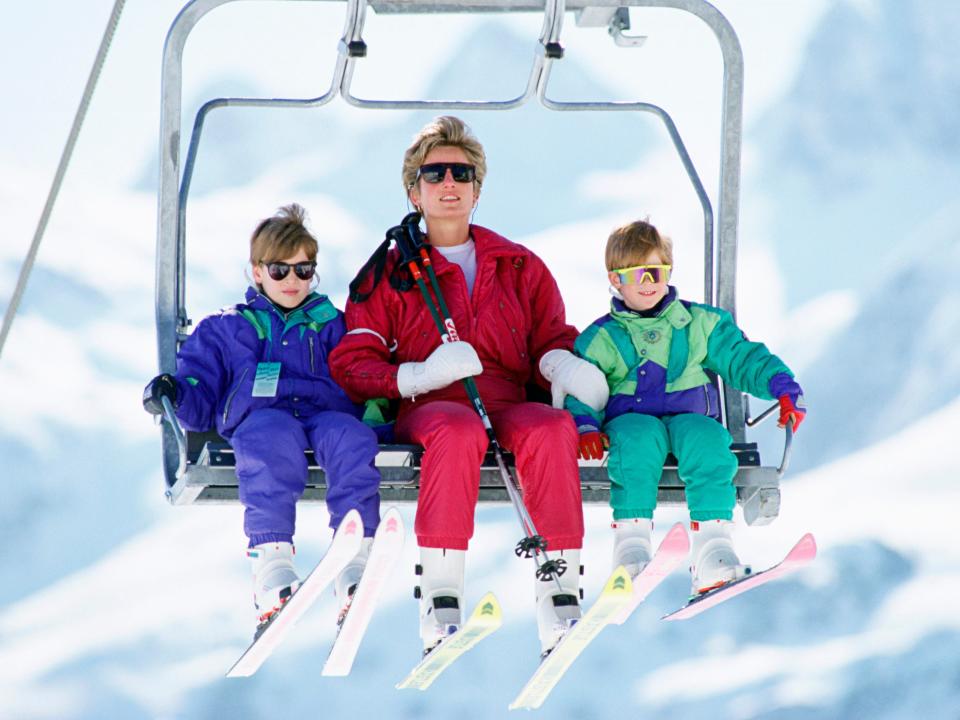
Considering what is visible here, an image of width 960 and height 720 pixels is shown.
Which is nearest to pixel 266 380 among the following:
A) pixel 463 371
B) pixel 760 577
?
pixel 463 371

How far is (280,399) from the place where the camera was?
5344 mm

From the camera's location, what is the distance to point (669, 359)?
18.0ft

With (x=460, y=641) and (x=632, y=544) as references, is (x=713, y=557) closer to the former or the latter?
(x=632, y=544)

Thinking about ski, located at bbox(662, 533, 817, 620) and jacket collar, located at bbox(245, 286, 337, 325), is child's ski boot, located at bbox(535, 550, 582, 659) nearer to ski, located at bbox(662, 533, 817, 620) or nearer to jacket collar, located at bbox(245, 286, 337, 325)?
ski, located at bbox(662, 533, 817, 620)

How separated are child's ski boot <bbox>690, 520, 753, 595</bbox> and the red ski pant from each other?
1.31 feet

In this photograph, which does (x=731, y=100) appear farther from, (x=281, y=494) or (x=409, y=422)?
(x=281, y=494)

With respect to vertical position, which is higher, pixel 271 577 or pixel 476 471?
pixel 476 471

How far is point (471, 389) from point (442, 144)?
0.89 m

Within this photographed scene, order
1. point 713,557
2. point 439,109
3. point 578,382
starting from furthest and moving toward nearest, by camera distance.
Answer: point 439,109 < point 578,382 < point 713,557

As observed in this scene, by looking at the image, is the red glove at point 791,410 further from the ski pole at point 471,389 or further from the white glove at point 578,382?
the ski pole at point 471,389

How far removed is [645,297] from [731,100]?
33.3 inches

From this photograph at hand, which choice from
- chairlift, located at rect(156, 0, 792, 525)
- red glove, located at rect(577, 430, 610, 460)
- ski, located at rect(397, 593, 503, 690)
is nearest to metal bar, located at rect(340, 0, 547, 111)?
chairlift, located at rect(156, 0, 792, 525)

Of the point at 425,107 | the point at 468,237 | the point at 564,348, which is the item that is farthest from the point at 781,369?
the point at 425,107

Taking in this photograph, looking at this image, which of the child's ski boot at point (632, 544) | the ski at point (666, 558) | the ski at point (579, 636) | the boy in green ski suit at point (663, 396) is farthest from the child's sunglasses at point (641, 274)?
the ski at point (579, 636)
